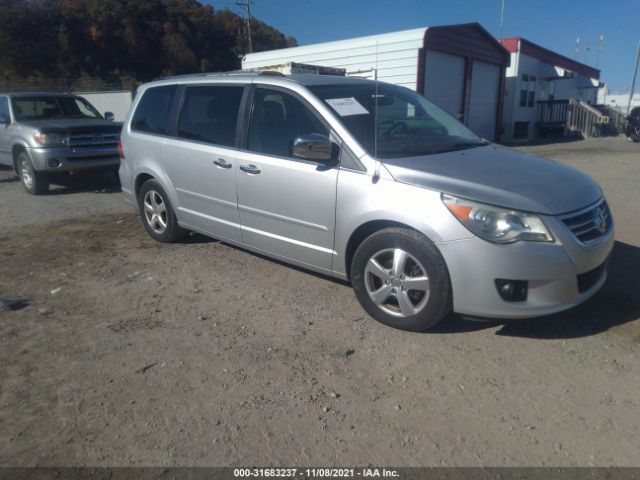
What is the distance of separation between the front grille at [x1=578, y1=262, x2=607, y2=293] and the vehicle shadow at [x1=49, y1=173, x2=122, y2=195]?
8.54m

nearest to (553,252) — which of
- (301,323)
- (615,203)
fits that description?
(301,323)

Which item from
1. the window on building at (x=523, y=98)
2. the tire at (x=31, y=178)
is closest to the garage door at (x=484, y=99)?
the window on building at (x=523, y=98)

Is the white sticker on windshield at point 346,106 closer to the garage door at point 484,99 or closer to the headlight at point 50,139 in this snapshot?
the headlight at point 50,139

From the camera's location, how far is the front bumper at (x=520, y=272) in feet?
10.5

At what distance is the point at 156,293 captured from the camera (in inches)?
179

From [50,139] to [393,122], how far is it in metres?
7.11

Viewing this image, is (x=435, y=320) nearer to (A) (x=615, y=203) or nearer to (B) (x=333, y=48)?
(A) (x=615, y=203)

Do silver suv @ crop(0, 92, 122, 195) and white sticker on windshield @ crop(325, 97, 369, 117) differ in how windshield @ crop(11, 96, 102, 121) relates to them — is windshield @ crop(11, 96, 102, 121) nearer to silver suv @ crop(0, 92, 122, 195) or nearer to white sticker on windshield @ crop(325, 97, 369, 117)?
silver suv @ crop(0, 92, 122, 195)

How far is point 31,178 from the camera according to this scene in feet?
30.4

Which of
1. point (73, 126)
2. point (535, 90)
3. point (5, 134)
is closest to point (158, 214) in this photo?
point (73, 126)

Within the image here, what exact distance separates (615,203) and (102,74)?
41.9m

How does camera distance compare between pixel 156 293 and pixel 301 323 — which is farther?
pixel 156 293

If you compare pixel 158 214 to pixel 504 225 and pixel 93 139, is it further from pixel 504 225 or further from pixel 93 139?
pixel 93 139

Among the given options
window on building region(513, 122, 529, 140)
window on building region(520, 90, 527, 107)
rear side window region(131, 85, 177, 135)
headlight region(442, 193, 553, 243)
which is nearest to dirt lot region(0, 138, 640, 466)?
headlight region(442, 193, 553, 243)
